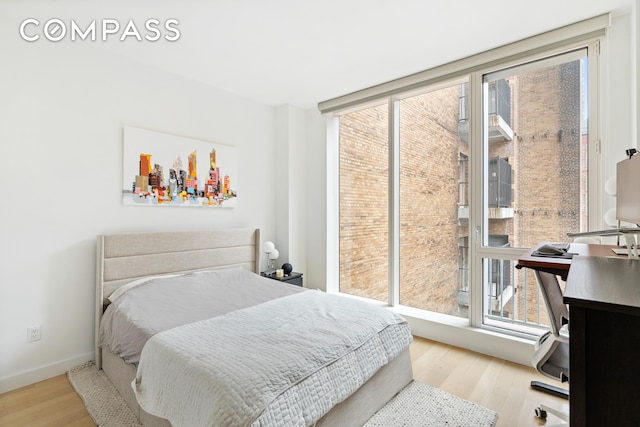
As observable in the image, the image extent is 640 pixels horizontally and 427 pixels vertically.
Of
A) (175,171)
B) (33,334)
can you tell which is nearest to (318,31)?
(175,171)

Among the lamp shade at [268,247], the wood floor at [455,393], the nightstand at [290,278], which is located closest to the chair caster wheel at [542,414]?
the wood floor at [455,393]

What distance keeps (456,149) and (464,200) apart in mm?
504

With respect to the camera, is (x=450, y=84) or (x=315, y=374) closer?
(x=315, y=374)

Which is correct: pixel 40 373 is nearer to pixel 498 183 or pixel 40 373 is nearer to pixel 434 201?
pixel 434 201

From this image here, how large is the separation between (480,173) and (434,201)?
0.55 m

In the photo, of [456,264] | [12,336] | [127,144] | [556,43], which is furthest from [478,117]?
[12,336]

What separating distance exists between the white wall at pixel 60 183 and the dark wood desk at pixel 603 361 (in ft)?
9.95

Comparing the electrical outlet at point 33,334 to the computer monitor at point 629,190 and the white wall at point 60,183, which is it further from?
the computer monitor at point 629,190

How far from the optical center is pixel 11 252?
215 cm

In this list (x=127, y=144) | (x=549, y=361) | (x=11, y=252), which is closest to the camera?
(x=549, y=361)

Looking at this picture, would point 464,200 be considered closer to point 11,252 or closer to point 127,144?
point 127,144

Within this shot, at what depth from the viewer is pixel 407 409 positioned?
191 cm

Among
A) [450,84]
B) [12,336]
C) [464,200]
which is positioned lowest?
[12,336]

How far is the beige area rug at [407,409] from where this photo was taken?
1.79 metres
